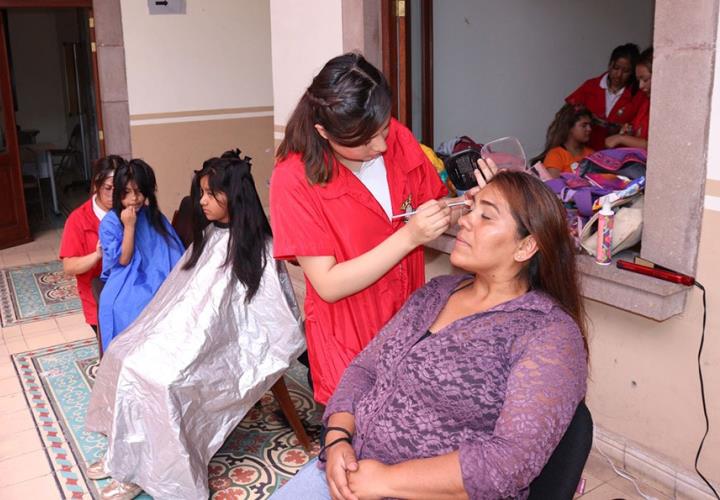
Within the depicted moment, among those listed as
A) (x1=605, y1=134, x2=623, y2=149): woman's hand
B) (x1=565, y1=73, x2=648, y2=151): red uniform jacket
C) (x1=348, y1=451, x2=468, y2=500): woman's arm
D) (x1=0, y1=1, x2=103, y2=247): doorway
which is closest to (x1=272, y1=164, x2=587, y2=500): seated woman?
(x1=348, y1=451, x2=468, y2=500): woman's arm

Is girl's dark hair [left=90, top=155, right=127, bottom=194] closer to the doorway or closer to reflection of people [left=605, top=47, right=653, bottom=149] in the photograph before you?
reflection of people [left=605, top=47, right=653, bottom=149]

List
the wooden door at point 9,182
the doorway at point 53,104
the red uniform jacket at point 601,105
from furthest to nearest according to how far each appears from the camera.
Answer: the doorway at point 53,104 < the wooden door at point 9,182 < the red uniform jacket at point 601,105

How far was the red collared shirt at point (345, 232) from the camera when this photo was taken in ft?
5.79

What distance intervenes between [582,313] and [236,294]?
139 cm

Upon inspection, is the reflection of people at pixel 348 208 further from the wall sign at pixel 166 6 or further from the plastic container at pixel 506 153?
the wall sign at pixel 166 6

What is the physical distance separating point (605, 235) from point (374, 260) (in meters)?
1.02

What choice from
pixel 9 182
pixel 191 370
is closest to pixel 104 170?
pixel 191 370

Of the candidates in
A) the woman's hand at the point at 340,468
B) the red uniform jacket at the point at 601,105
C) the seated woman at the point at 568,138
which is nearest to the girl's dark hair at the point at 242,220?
the woman's hand at the point at 340,468

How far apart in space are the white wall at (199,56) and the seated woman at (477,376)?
4860 mm

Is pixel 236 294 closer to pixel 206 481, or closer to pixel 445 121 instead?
pixel 206 481

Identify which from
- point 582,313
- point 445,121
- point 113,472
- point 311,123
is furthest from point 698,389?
point 445,121

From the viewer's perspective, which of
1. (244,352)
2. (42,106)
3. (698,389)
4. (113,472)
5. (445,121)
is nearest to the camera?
(698,389)

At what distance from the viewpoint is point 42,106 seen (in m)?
10.1

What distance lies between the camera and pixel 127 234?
3164 mm
